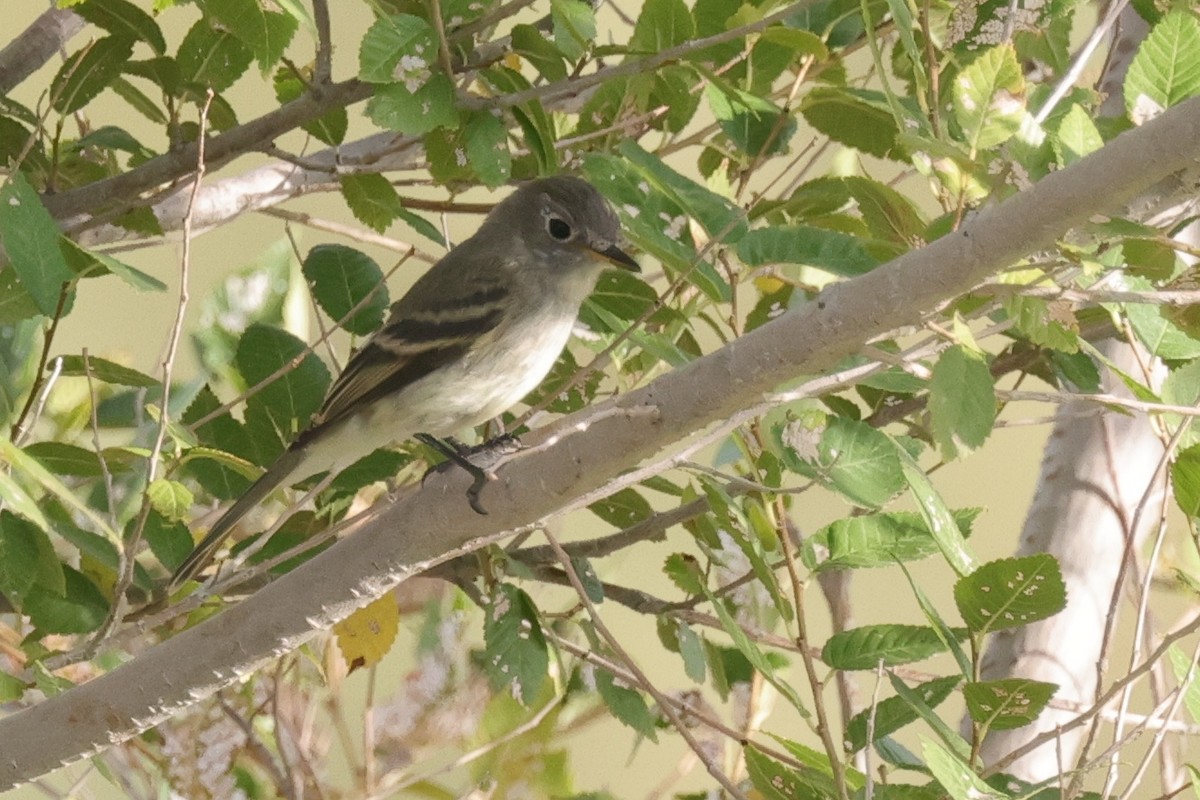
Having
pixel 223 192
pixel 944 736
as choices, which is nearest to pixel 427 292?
pixel 223 192

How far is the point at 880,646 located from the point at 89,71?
35.8 inches

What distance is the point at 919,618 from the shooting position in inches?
95.8

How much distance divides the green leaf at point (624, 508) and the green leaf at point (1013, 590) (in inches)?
24.0

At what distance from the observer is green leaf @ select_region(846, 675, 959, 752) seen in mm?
1092

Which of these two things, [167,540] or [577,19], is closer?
[577,19]

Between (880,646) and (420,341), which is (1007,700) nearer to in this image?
(880,646)

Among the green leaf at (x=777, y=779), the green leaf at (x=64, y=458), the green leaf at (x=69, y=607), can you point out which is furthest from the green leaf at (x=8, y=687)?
the green leaf at (x=777, y=779)

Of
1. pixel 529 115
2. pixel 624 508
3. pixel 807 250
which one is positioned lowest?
pixel 624 508

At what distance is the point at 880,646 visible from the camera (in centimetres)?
112

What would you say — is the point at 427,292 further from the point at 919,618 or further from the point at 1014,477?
the point at 1014,477

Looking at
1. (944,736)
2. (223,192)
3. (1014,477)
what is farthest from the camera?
(1014,477)

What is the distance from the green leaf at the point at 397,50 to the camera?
1143mm

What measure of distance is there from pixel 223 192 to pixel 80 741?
0.64m

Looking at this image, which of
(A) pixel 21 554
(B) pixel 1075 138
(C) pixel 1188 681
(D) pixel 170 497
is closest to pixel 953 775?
(C) pixel 1188 681
